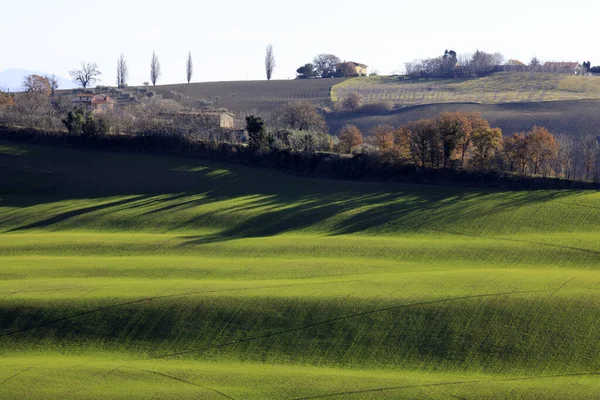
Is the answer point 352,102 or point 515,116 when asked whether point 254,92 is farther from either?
point 515,116

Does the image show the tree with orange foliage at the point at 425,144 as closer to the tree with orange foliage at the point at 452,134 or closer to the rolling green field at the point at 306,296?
the tree with orange foliage at the point at 452,134

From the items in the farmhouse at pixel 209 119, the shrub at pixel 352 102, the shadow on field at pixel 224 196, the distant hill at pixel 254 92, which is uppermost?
the distant hill at pixel 254 92

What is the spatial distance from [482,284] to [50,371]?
92.1 feet

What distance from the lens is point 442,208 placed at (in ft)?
241

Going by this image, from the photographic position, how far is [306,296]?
49094 millimetres

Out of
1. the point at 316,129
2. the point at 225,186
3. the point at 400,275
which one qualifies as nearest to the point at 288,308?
the point at 400,275

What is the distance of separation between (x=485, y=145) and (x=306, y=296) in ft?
131

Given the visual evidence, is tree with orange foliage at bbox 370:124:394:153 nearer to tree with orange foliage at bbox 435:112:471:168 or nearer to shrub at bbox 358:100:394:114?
tree with orange foliage at bbox 435:112:471:168

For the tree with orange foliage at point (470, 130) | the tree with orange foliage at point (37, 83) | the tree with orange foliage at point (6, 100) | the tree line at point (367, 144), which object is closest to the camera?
the tree line at point (367, 144)

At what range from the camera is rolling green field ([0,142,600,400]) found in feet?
130

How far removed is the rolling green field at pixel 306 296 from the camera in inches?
1560

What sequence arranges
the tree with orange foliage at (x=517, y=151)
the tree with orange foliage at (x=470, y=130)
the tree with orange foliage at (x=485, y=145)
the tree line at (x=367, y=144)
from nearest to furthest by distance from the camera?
the tree with orange foliage at (x=517, y=151), the tree line at (x=367, y=144), the tree with orange foliage at (x=485, y=145), the tree with orange foliage at (x=470, y=130)

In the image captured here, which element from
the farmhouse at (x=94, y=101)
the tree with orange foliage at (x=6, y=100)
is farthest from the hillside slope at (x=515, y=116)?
the tree with orange foliage at (x=6, y=100)

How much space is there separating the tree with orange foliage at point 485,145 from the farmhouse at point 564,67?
108 m
